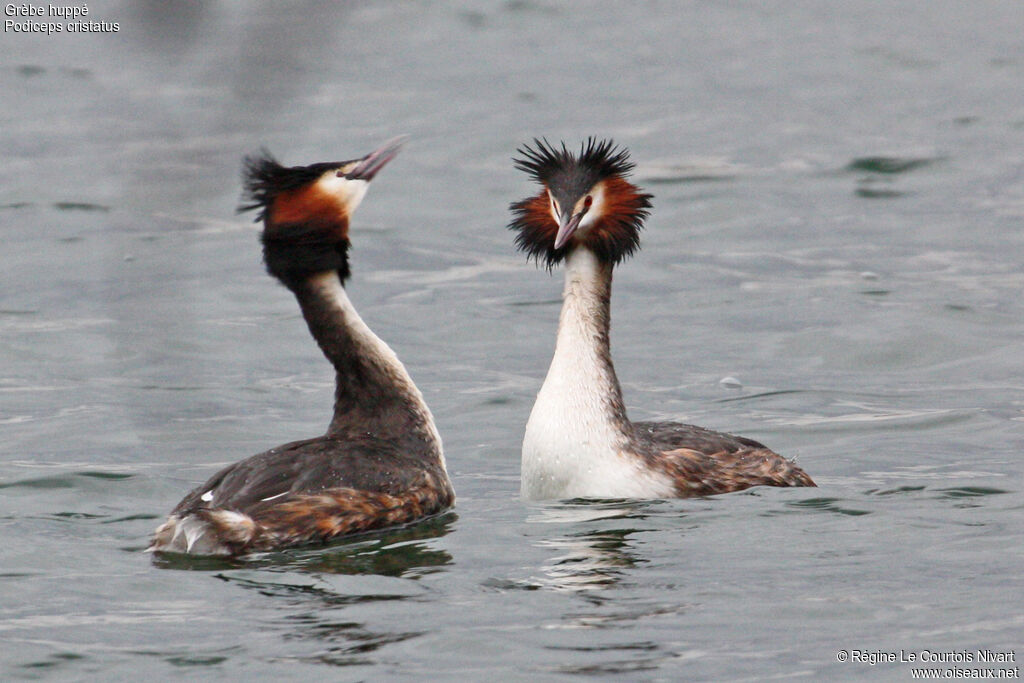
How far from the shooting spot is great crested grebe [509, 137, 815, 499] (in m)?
8.60

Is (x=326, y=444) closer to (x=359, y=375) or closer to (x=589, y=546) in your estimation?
(x=359, y=375)

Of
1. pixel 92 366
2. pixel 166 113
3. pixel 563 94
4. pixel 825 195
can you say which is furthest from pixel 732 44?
pixel 166 113

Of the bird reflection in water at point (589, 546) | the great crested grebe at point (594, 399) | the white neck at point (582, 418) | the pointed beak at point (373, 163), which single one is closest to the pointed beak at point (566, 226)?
the great crested grebe at point (594, 399)

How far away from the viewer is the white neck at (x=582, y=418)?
857cm

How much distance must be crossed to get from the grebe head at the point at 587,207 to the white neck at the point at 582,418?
113mm

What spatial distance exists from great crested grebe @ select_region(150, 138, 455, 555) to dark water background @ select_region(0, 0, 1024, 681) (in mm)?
181

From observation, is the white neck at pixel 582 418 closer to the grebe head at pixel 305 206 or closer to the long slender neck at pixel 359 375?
the long slender neck at pixel 359 375

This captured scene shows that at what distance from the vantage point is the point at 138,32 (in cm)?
190

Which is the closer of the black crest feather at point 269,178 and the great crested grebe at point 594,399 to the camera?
the black crest feather at point 269,178

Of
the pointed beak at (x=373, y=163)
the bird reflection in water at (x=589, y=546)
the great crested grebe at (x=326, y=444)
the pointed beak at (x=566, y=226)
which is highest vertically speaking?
the pointed beak at (x=373, y=163)

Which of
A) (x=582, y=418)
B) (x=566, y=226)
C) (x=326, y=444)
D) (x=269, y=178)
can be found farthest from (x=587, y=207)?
(x=326, y=444)

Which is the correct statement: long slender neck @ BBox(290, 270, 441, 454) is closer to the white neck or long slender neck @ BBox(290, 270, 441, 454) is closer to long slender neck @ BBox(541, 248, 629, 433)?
the white neck

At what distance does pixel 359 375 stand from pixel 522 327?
5.99 m

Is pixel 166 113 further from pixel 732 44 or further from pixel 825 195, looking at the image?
pixel 732 44
